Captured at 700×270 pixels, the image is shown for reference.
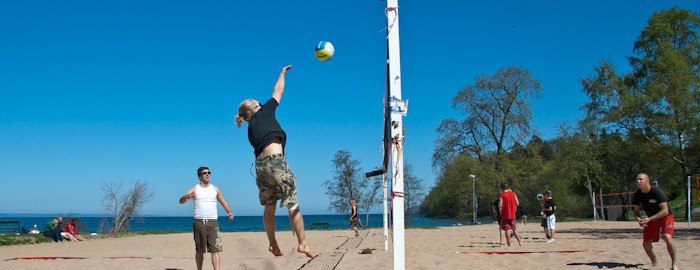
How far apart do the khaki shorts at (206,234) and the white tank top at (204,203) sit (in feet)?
0.23

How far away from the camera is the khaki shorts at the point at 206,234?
306 inches

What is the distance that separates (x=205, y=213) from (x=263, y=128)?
2.86 metres

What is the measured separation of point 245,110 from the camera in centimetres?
548

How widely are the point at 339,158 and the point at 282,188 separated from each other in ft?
108

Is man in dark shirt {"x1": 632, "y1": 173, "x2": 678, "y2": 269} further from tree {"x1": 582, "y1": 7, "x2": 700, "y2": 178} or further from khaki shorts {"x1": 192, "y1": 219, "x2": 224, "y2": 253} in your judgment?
tree {"x1": 582, "y1": 7, "x2": 700, "y2": 178}

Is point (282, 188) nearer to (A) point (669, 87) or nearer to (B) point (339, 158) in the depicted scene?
(A) point (669, 87)

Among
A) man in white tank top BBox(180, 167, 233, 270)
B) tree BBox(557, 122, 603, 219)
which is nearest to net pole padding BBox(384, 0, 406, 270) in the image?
man in white tank top BBox(180, 167, 233, 270)

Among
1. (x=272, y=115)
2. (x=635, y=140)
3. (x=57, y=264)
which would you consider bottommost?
(x=57, y=264)

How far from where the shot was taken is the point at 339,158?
38.3 meters

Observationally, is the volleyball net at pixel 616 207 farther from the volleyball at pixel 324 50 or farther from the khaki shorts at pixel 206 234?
the volleyball at pixel 324 50

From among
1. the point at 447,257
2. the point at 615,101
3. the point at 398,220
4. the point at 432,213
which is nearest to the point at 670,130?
the point at 615,101

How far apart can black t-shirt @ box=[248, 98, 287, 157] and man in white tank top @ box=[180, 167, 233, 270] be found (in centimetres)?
256

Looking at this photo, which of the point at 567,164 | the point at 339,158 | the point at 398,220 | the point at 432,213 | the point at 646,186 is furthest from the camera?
the point at 432,213

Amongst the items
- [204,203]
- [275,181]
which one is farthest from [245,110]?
[204,203]
